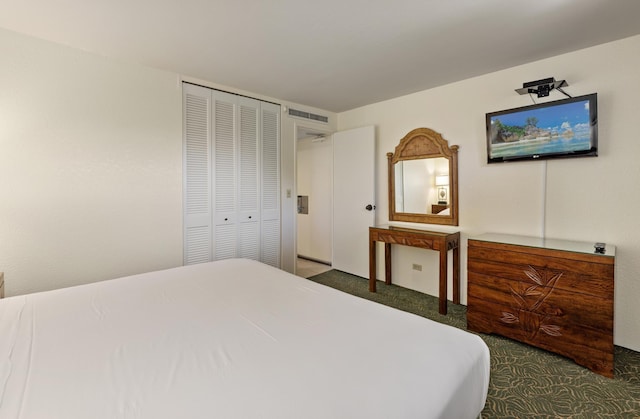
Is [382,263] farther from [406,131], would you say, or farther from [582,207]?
[582,207]

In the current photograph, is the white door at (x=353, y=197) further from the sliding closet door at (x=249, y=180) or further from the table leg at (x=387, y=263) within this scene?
the sliding closet door at (x=249, y=180)

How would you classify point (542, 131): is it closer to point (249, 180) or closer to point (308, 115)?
point (308, 115)

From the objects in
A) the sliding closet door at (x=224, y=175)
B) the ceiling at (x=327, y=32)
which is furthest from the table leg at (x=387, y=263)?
the ceiling at (x=327, y=32)

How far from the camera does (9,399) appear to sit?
85 centimetres

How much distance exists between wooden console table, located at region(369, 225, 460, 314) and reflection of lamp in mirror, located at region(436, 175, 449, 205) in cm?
39

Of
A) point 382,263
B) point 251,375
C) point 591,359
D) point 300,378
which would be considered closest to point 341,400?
point 300,378

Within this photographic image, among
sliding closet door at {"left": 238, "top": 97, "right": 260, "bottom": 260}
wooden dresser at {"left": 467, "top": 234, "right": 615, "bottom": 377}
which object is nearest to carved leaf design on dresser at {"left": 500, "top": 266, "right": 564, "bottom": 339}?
wooden dresser at {"left": 467, "top": 234, "right": 615, "bottom": 377}

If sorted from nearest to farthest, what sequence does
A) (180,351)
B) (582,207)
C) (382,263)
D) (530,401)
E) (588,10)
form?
(180,351) → (530,401) → (588,10) → (582,207) → (382,263)

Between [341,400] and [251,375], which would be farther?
[251,375]

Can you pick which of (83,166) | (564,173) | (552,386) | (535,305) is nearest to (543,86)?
(564,173)

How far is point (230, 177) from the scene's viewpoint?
134 inches

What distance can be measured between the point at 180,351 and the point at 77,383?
1.01 ft

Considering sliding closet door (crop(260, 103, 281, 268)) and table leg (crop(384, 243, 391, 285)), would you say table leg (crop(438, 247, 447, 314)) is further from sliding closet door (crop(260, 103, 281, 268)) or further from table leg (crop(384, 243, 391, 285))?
sliding closet door (crop(260, 103, 281, 268))

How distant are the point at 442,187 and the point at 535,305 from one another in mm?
1519
